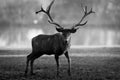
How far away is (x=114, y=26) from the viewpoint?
284 ft

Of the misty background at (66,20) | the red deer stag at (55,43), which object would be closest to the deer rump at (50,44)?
the red deer stag at (55,43)

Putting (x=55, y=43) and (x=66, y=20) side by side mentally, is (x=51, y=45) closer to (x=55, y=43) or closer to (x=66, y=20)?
(x=55, y=43)

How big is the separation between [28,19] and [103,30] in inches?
834

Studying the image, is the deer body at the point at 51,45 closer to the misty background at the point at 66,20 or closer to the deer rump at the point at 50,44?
the deer rump at the point at 50,44

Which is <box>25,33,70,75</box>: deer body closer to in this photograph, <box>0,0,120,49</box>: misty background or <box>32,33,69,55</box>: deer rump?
<box>32,33,69,55</box>: deer rump

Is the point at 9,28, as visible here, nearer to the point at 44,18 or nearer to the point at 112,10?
the point at 44,18

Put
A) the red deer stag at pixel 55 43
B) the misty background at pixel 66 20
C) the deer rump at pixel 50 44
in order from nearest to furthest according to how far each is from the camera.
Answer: the red deer stag at pixel 55 43 < the deer rump at pixel 50 44 < the misty background at pixel 66 20

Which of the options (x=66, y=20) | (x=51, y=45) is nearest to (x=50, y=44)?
(x=51, y=45)

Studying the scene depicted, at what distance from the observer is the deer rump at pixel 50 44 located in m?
13.8

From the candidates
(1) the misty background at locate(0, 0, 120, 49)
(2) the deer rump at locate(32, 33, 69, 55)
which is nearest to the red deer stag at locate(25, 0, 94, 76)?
(2) the deer rump at locate(32, 33, 69, 55)

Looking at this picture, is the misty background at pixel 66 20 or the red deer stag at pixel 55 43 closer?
the red deer stag at pixel 55 43

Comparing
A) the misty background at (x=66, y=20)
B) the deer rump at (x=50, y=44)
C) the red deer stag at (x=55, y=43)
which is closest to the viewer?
the red deer stag at (x=55, y=43)

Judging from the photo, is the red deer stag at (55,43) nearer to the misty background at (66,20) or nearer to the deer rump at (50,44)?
the deer rump at (50,44)

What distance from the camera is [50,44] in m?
14.3
